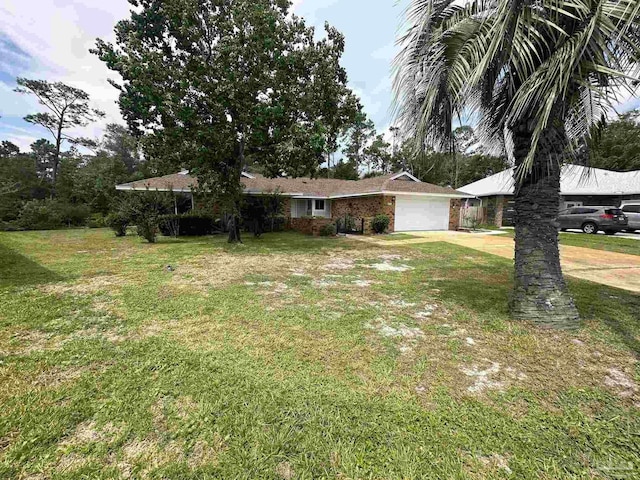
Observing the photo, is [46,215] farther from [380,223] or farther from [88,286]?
[380,223]

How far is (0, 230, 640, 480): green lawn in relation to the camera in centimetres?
193

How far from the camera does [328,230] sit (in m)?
15.6

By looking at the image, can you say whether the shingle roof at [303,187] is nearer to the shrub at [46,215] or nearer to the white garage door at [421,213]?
the white garage door at [421,213]

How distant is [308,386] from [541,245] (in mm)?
3788

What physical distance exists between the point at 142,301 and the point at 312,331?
3210 mm

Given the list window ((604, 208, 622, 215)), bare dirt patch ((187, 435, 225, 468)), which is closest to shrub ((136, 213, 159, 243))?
bare dirt patch ((187, 435, 225, 468))

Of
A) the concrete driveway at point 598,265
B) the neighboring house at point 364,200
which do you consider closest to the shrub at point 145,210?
the neighboring house at point 364,200

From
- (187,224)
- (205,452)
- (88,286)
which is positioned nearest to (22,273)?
(88,286)

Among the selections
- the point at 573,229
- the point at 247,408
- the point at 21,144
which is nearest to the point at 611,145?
the point at 573,229

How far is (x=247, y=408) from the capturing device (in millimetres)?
2410

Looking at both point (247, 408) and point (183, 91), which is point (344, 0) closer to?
point (183, 91)

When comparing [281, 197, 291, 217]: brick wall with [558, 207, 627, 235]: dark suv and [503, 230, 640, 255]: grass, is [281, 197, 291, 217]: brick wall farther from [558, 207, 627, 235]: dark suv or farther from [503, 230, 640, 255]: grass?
[558, 207, 627, 235]: dark suv

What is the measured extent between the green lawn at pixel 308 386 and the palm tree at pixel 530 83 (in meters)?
1.16

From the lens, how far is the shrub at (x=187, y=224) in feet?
48.8
